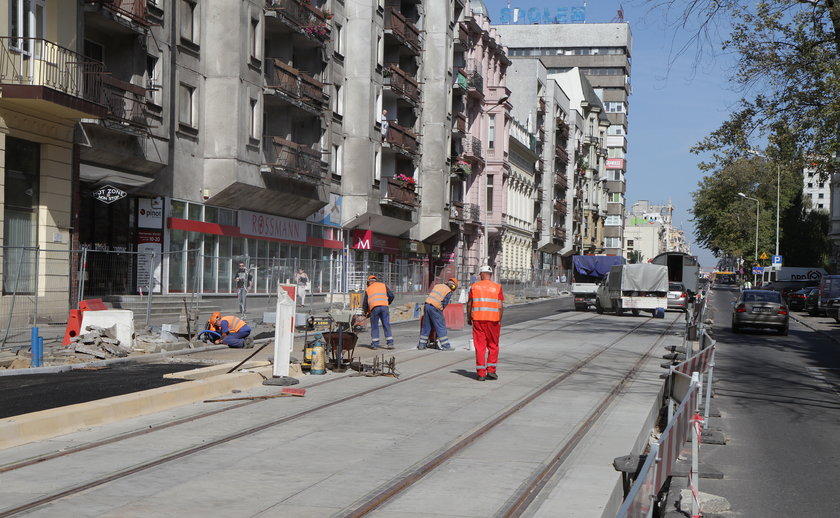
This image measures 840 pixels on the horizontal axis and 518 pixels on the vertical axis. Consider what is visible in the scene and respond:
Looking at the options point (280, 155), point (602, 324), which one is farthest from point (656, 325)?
point (280, 155)

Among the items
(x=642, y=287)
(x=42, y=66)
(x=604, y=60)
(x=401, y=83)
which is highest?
(x=604, y=60)

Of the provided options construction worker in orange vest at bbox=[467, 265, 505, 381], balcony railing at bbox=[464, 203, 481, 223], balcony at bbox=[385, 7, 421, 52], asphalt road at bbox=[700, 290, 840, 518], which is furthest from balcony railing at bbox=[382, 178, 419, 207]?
construction worker in orange vest at bbox=[467, 265, 505, 381]

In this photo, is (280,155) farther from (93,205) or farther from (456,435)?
(456,435)

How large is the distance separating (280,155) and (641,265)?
16.8 m

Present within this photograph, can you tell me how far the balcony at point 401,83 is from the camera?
47906 millimetres

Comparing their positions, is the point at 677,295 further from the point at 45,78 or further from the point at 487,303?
the point at 487,303

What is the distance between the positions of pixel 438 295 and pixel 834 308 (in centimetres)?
2951

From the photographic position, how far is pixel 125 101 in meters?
26.7

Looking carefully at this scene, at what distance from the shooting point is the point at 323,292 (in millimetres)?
33969

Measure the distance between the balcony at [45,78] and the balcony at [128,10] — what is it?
233cm

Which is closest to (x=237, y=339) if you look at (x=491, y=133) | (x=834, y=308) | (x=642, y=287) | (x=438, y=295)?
(x=438, y=295)

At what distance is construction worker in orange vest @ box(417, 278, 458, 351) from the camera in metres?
20.4

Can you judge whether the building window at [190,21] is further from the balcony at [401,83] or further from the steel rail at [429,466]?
the steel rail at [429,466]

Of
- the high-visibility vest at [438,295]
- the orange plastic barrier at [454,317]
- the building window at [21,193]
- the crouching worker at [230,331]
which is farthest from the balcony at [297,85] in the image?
the high-visibility vest at [438,295]
